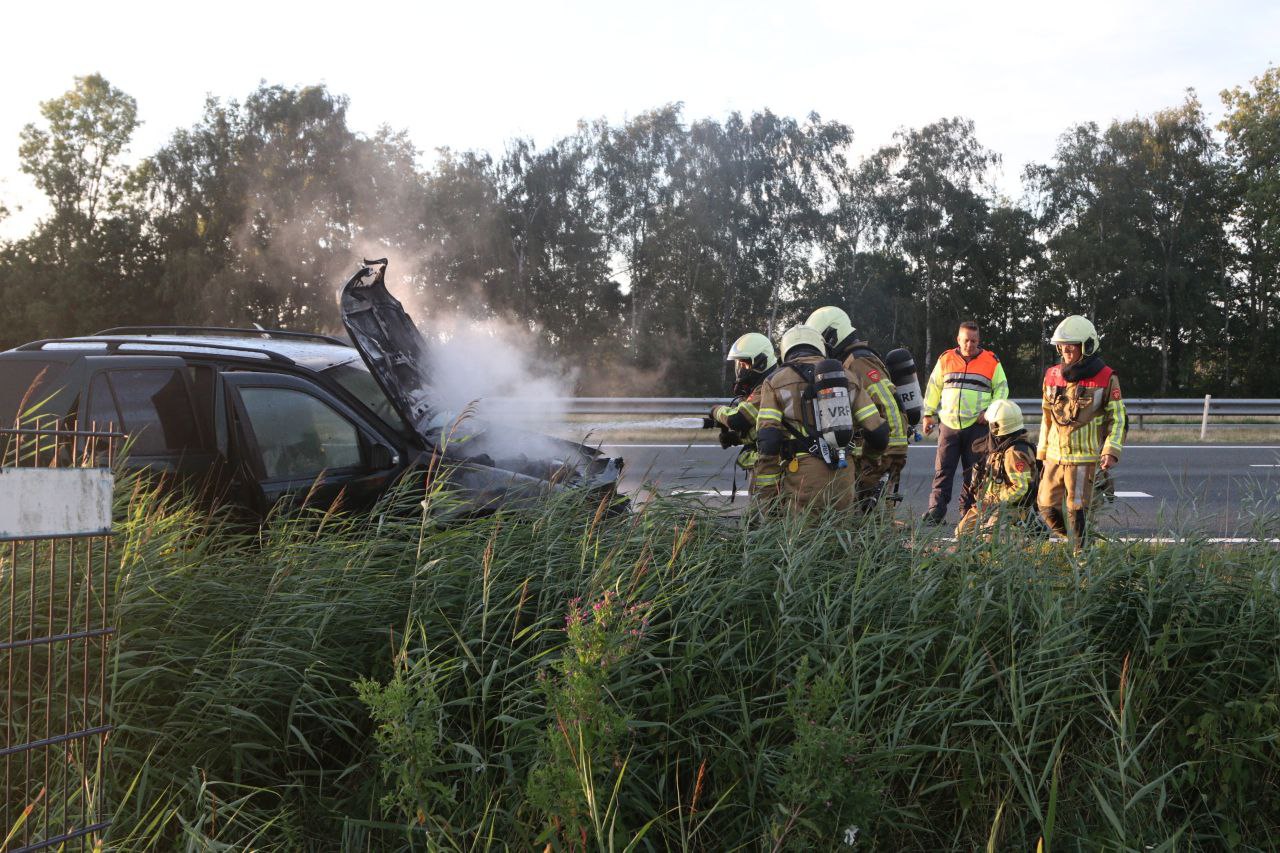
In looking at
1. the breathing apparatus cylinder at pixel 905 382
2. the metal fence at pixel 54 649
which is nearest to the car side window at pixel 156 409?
the metal fence at pixel 54 649

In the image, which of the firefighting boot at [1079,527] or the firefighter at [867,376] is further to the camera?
the firefighter at [867,376]

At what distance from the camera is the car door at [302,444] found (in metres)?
4.59

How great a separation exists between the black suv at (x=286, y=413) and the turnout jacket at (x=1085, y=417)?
123 inches

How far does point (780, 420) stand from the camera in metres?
5.50

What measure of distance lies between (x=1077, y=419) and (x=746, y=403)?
7.86ft

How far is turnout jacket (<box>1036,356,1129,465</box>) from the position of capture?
6551 mm

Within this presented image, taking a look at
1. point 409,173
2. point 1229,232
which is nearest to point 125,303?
point 409,173

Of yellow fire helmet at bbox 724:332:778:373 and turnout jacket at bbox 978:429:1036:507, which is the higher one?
yellow fire helmet at bbox 724:332:778:373

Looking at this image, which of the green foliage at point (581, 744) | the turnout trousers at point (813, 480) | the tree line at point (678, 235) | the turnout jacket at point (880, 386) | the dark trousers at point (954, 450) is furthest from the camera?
the tree line at point (678, 235)

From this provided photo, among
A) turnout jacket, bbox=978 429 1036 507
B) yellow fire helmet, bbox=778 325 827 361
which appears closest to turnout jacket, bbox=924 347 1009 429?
turnout jacket, bbox=978 429 1036 507

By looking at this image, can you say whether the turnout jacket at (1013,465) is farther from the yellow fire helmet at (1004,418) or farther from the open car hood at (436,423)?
the open car hood at (436,423)

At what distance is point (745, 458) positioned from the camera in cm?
598

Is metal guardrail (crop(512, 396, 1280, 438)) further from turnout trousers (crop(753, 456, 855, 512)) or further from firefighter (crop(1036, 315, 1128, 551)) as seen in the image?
turnout trousers (crop(753, 456, 855, 512))

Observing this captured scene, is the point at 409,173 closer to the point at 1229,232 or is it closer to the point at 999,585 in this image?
the point at 1229,232
